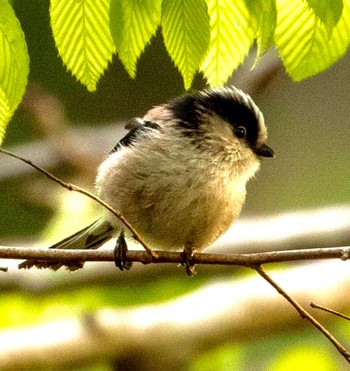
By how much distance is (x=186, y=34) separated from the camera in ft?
8.66

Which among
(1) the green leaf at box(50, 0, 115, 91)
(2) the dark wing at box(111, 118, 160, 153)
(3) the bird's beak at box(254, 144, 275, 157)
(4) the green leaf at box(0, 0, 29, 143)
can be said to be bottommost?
(2) the dark wing at box(111, 118, 160, 153)

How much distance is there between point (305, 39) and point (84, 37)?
0.63 m

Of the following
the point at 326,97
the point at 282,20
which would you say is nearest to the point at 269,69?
the point at 282,20

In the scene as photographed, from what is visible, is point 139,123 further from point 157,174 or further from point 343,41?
point 343,41

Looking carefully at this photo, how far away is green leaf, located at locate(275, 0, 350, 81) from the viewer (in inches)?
104

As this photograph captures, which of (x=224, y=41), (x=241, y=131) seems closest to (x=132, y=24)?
(x=224, y=41)

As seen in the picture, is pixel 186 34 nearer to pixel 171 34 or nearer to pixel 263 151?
pixel 171 34

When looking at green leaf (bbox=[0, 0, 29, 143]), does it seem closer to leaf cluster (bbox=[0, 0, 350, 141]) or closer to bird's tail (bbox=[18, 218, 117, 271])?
leaf cluster (bbox=[0, 0, 350, 141])

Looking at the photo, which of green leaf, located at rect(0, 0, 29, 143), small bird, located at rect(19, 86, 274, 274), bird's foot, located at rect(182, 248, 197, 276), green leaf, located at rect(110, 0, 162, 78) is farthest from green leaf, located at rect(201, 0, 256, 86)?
small bird, located at rect(19, 86, 274, 274)

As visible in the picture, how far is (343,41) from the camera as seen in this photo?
2.66 metres

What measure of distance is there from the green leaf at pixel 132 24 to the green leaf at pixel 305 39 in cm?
36

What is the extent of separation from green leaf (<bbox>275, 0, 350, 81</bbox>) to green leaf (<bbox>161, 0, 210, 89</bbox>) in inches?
8.9

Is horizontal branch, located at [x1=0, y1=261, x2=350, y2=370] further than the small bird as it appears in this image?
Yes

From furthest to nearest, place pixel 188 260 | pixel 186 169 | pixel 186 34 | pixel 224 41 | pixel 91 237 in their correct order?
1. pixel 91 237
2. pixel 186 169
3. pixel 188 260
4. pixel 224 41
5. pixel 186 34
